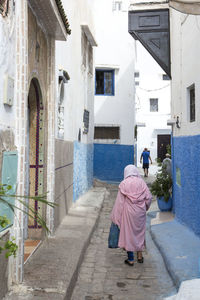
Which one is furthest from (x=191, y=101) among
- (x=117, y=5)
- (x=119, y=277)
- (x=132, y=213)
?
(x=117, y=5)

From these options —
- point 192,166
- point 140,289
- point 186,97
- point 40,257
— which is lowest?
point 140,289

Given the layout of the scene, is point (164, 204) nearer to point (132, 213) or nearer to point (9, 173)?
point (132, 213)

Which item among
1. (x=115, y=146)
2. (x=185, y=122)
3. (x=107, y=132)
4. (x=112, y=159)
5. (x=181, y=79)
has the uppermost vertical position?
(x=181, y=79)

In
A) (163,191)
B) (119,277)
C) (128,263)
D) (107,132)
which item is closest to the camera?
(119,277)

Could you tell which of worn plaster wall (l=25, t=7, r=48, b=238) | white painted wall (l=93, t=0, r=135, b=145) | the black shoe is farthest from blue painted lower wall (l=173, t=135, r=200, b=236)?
white painted wall (l=93, t=0, r=135, b=145)

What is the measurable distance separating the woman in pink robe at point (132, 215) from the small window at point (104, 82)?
35.6 feet

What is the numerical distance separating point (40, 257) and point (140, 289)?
50.3 inches

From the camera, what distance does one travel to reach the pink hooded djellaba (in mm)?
5195

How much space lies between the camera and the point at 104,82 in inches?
625

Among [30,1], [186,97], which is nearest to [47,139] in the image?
[30,1]

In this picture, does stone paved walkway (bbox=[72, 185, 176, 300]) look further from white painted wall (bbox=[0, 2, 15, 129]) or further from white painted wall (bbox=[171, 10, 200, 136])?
white painted wall (bbox=[171, 10, 200, 136])

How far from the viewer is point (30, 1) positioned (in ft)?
14.1

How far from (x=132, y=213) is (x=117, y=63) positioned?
37.3ft

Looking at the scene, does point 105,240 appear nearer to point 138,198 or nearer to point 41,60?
point 138,198
